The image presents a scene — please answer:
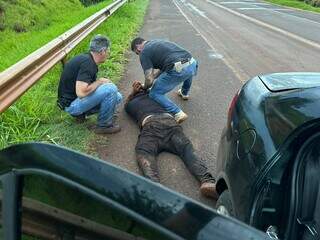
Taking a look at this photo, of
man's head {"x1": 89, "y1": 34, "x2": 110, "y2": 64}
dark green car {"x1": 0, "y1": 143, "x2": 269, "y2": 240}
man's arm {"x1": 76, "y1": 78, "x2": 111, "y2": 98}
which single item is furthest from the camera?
man's head {"x1": 89, "y1": 34, "x2": 110, "y2": 64}

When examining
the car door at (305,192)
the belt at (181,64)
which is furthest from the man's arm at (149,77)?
the car door at (305,192)

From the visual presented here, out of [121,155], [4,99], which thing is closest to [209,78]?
[121,155]

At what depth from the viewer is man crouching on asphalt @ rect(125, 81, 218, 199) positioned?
477 cm

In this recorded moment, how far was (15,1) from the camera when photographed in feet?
56.6

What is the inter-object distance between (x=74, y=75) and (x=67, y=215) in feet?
13.9

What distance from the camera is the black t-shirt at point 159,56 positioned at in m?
6.59

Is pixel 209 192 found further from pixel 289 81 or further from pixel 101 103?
pixel 101 103

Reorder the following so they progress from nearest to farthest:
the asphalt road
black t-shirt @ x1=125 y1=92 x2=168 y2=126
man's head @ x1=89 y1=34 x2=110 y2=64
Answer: the asphalt road → man's head @ x1=89 y1=34 x2=110 y2=64 → black t-shirt @ x1=125 y1=92 x2=168 y2=126

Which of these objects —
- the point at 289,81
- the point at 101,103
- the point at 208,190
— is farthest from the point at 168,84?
the point at 289,81

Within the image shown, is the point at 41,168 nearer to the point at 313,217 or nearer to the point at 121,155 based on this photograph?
the point at 313,217

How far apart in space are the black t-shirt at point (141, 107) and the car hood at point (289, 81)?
8.18 feet

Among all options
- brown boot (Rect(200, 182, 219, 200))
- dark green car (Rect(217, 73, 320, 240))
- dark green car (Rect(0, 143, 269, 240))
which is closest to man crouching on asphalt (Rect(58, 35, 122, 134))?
brown boot (Rect(200, 182, 219, 200))

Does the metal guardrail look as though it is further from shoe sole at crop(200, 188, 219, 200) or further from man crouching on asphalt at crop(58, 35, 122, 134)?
shoe sole at crop(200, 188, 219, 200)

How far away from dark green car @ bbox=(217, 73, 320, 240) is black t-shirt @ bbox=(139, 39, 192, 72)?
3.62m
